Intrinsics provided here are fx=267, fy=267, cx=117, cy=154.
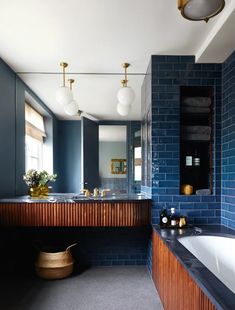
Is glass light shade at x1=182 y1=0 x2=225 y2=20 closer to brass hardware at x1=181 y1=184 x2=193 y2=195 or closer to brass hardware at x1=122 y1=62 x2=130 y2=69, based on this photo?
brass hardware at x1=122 y1=62 x2=130 y2=69

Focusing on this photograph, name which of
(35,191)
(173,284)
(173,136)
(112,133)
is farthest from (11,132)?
(173,284)

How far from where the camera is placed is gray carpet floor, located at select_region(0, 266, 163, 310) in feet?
6.97

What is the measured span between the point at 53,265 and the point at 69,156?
5.33ft

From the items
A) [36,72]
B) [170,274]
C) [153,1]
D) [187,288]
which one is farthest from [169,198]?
[36,72]

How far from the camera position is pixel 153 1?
5.77 ft

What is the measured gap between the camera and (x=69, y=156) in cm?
386

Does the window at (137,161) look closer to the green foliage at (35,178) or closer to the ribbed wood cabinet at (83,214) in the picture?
the ribbed wood cabinet at (83,214)

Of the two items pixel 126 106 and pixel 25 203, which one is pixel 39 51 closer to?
pixel 126 106

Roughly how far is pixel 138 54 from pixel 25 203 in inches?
71.0

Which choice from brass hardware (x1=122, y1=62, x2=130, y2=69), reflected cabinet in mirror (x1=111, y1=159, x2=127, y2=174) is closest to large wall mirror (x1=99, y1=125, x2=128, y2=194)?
reflected cabinet in mirror (x1=111, y1=159, x2=127, y2=174)

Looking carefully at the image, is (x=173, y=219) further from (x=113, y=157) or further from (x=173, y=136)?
(x=113, y=157)

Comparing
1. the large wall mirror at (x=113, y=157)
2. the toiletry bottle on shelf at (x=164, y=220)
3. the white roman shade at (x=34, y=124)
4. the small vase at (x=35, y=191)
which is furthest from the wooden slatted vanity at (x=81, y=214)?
the white roman shade at (x=34, y=124)

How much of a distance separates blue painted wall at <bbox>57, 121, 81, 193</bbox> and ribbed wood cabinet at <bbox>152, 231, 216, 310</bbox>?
1.70 metres

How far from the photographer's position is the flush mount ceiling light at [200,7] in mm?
1189
